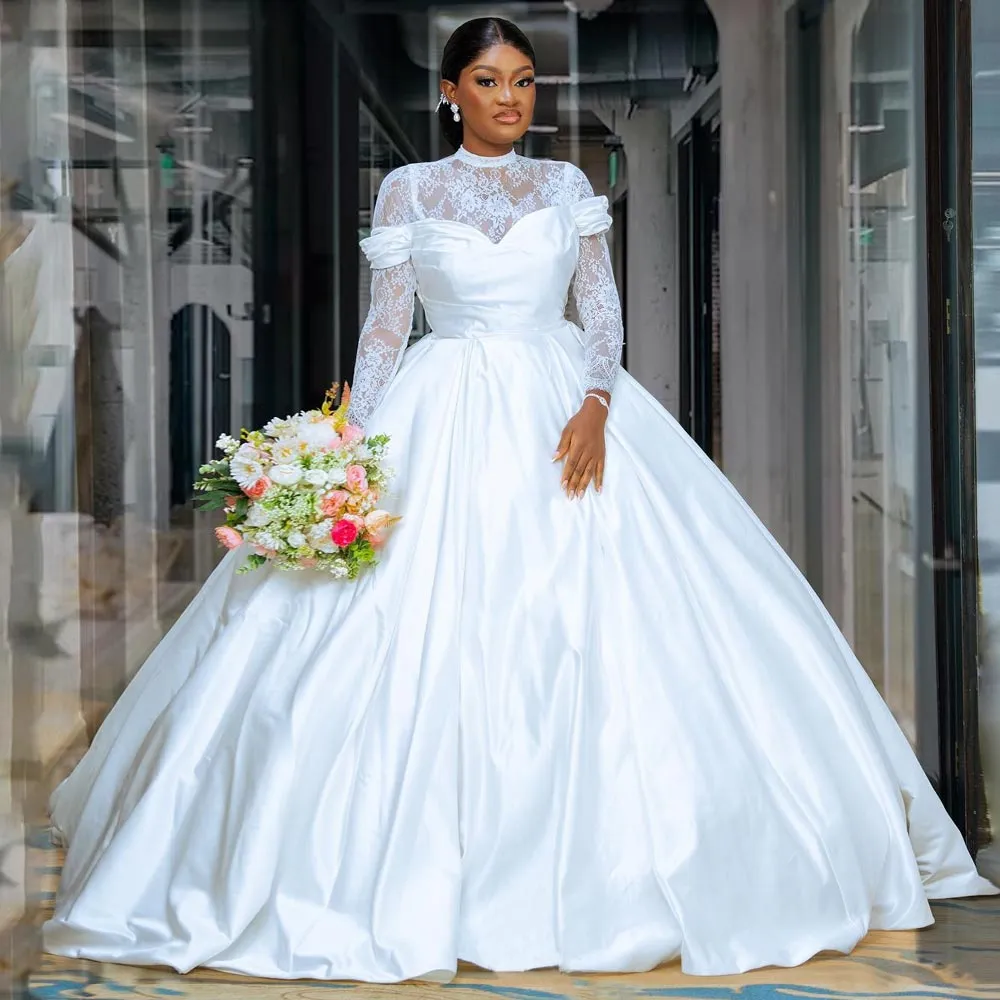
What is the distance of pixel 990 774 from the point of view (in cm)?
285

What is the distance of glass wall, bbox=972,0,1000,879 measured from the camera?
2.81 metres

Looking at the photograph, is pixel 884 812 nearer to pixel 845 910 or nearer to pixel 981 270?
pixel 845 910

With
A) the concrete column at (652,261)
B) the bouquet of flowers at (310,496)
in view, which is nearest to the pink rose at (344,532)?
the bouquet of flowers at (310,496)

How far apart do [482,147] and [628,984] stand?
1.58m

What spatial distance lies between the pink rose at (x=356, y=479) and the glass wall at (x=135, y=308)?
50 cm

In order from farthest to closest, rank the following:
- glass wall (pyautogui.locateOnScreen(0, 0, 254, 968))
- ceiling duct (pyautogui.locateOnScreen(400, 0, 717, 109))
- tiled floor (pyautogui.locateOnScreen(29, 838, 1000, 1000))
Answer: ceiling duct (pyautogui.locateOnScreen(400, 0, 717, 109))
glass wall (pyautogui.locateOnScreen(0, 0, 254, 968))
tiled floor (pyautogui.locateOnScreen(29, 838, 1000, 1000))

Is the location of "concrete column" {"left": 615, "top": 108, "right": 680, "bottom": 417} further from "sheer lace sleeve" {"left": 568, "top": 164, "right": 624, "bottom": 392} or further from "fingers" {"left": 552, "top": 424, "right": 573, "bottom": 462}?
"fingers" {"left": 552, "top": 424, "right": 573, "bottom": 462}

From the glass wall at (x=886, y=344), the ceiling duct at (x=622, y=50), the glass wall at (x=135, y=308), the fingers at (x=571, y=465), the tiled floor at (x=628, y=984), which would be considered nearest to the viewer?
the tiled floor at (x=628, y=984)

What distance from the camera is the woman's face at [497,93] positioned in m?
2.70

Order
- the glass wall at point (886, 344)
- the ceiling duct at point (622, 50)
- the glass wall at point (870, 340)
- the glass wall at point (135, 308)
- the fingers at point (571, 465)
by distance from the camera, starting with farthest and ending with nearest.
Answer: the ceiling duct at point (622, 50)
the glass wall at point (886, 344)
the glass wall at point (870, 340)
the glass wall at point (135, 308)
the fingers at point (571, 465)

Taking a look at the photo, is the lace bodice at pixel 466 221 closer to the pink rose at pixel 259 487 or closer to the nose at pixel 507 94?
the nose at pixel 507 94

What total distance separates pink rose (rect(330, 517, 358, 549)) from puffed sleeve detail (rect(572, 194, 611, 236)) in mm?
791

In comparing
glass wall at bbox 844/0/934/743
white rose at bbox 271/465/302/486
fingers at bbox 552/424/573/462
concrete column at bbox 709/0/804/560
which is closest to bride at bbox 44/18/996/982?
fingers at bbox 552/424/573/462

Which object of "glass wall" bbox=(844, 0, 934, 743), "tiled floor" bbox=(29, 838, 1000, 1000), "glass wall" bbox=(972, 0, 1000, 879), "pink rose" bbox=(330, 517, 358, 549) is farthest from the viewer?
"glass wall" bbox=(844, 0, 934, 743)
